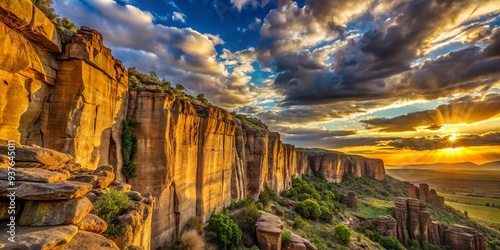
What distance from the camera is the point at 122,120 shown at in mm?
20391

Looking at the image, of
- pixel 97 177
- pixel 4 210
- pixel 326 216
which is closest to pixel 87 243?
pixel 4 210

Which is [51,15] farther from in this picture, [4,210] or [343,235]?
[343,235]

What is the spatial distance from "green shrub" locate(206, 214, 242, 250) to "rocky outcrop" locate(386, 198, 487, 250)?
4533cm

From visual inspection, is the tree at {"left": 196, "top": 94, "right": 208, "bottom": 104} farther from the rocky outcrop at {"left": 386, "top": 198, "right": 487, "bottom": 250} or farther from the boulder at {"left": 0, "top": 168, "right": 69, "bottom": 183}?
the rocky outcrop at {"left": 386, "top": 198, "right": 487, "bottom": 250}

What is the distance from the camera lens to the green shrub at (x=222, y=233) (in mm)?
27281

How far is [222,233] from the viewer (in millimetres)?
27688

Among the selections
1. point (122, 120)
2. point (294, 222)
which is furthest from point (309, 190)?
point (122, 120)

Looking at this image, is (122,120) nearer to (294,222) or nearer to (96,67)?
(96,67)

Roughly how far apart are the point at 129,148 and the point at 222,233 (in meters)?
15.0

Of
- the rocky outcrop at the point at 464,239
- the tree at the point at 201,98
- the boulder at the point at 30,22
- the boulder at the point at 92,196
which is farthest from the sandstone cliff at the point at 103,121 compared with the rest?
the rocky outcrop at the point at 464,239

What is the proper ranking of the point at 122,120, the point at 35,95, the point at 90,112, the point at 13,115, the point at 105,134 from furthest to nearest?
the point at 122,120 → the point at 105,134 → the point at 90,112 → the point at 35,95 → the point at 13,115

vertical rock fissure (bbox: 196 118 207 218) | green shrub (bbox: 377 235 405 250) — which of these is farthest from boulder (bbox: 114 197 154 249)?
green shrub (bbox: 377 235 405 250)

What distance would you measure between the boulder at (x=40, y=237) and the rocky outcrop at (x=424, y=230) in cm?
6631

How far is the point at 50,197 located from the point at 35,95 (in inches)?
405
